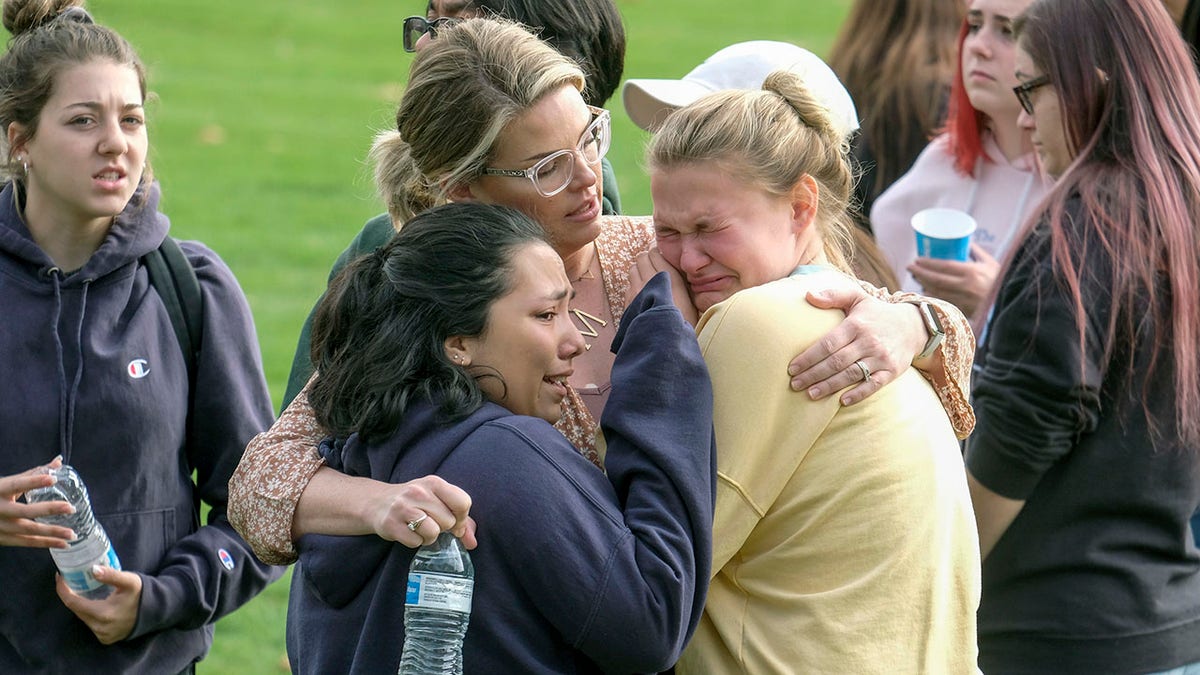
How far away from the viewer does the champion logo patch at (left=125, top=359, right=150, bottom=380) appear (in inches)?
137

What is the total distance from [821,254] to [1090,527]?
1033mm

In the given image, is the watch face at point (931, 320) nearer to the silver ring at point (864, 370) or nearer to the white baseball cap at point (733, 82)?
the silver ring at point (864, 370)

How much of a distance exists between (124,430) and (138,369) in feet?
0.47

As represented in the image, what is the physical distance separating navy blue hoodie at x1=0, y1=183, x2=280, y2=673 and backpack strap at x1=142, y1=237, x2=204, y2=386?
0.07 ft

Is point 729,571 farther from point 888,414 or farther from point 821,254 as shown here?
point 821,254

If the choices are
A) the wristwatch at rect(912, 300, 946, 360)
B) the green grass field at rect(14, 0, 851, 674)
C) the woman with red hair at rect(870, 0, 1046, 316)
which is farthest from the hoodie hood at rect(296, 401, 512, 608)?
the green grass field at rect(14, 0, 851, 674)

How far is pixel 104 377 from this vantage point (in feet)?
11.3

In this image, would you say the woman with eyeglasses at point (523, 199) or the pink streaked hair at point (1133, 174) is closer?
the woman with eyeglasses at point (523, 199)

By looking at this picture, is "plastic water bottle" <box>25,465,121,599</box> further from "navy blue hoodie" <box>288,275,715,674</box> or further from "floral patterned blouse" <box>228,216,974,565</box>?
"navy blue hoodie" <box>288,275,715,674</box>

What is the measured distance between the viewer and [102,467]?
344cm

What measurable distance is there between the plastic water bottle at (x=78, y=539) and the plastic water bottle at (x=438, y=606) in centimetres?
122

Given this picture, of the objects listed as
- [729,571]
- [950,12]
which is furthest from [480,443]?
[950,12]

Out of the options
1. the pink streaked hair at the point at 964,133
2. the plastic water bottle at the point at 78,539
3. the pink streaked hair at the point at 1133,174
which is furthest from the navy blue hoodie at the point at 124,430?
the pink streaked hair at the point at 964,133

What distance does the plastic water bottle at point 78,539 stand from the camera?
3.16 metres
